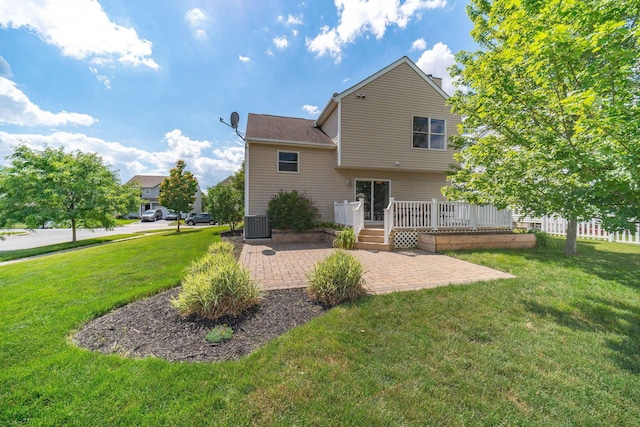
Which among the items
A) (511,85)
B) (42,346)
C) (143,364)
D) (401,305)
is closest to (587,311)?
(401,305)

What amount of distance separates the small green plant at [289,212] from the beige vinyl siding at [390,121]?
9.06 feet

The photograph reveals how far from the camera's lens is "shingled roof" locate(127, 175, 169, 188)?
47713mm

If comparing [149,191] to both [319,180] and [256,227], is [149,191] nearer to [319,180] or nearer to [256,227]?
[256,227]

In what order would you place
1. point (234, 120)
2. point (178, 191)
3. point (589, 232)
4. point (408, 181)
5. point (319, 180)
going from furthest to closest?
point (178, 191)
point (408, 181)
point (319, 180)
point (589, 232)
point (234, 120)

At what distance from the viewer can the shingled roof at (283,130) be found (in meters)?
11.2

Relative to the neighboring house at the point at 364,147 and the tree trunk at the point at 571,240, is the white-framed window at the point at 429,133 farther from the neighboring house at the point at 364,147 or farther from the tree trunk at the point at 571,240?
the tree trunk at the point at 571,240

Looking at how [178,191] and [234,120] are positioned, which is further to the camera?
[178,191]

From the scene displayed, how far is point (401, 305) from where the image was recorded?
3.76 m

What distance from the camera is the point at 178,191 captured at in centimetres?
1938

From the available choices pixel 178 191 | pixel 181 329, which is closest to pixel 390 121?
pixel 181 329

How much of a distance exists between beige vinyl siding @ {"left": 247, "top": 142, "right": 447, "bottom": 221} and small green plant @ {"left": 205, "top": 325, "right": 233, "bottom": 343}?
840 cm

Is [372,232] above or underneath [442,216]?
underneath

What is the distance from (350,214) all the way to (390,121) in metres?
5.22

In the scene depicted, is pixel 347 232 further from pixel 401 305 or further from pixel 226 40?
pixel 226 40
